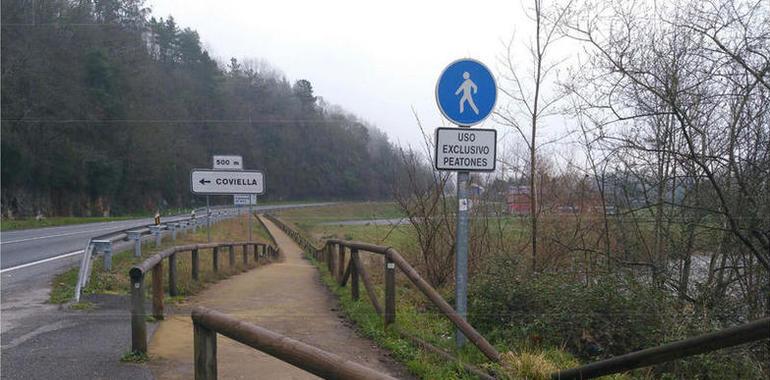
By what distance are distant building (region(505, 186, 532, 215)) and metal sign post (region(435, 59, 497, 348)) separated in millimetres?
Answer: 5661

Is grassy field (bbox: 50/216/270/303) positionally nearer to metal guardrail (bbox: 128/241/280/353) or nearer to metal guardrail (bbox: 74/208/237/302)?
metal guardrail (bbox: 74/208/237/302)

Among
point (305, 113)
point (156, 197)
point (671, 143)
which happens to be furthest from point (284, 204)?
point (671, 143)

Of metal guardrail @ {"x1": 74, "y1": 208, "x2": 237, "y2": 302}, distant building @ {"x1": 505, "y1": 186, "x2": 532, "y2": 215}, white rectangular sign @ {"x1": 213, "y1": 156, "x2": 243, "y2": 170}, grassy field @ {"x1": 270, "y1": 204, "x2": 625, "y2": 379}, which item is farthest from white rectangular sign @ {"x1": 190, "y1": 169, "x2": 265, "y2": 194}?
distant building @ {"x1": 505, "y1": 186, "x2": 532, "y2": 215}

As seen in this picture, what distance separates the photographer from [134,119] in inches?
2051

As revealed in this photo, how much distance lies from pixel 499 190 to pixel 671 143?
4.07 meters

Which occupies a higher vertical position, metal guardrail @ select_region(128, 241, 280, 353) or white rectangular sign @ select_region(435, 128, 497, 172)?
white rectangular sign @ select_region(435, 128, 497, 172)

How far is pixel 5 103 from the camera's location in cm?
3925

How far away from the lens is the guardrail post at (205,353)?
3.61 metres

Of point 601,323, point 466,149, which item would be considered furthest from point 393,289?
point 601,323

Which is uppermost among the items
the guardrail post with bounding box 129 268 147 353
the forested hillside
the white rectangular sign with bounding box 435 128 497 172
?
the forested hillside

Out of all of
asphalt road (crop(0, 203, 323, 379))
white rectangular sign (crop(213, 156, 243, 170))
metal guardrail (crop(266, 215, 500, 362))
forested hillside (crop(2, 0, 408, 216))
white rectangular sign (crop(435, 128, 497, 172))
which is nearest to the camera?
asphalt road (crop(0, 203, 323, 379))

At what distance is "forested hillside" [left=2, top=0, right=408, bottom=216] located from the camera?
137 ft

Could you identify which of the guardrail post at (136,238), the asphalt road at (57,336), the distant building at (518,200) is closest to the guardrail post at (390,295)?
the asphalt road at (57,336)

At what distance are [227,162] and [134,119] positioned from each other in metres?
41.5
